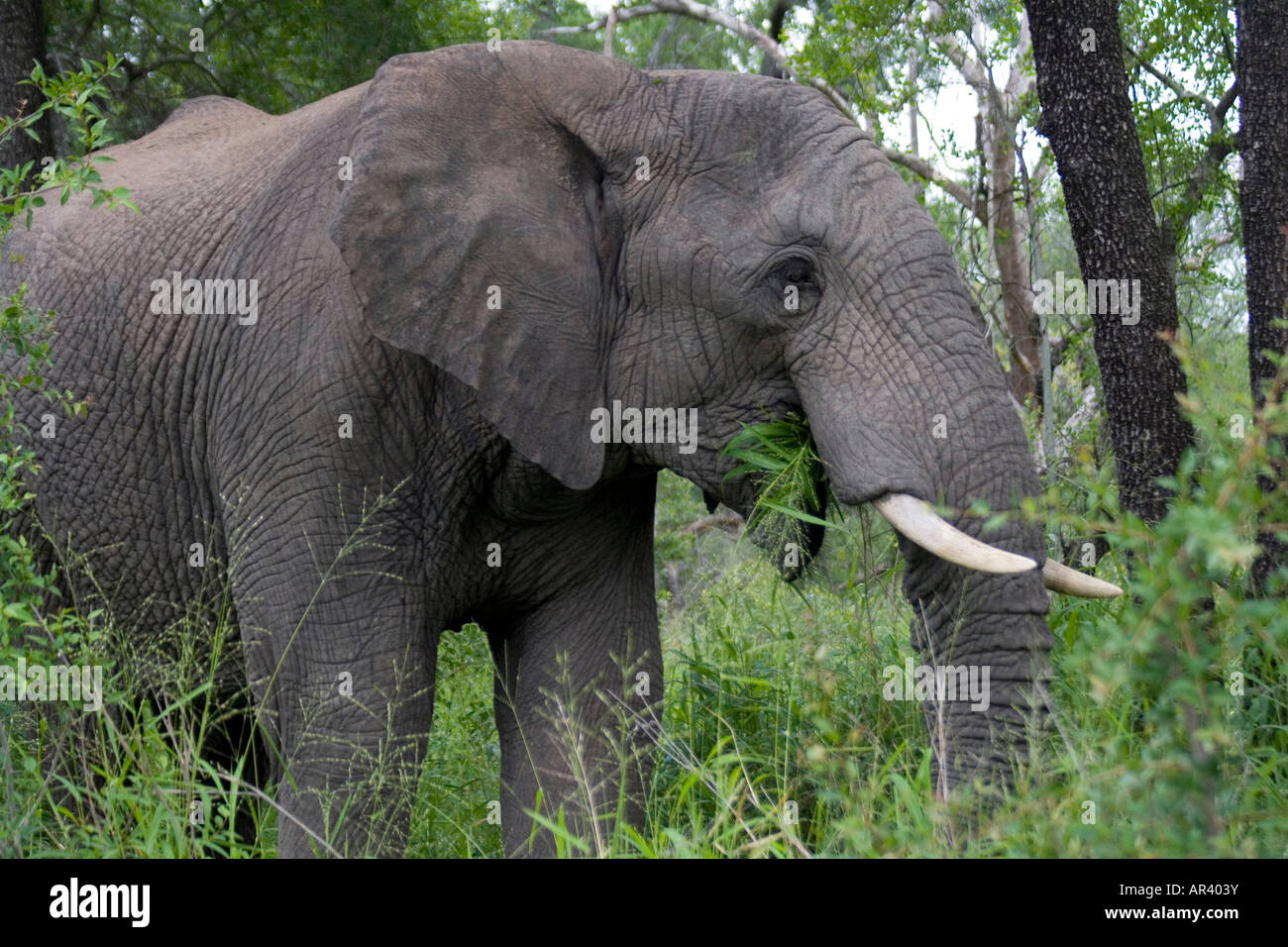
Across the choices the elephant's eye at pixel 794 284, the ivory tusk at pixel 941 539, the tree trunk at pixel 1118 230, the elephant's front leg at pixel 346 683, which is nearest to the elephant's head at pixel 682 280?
the elephant's eye at pixel 794 284

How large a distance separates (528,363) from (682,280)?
48cm

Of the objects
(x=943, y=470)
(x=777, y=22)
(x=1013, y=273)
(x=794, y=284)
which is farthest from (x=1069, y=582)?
(x=777, y=22)

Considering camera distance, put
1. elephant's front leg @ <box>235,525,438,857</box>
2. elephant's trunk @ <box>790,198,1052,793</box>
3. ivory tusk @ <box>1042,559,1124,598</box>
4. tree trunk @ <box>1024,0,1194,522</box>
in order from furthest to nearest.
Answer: tree trunk @ <box>1024,0,1194,522</box> → elephant's front leg @ <box>235,525,438,857</box> → ivory tusk @ <box>1042,559,1124,598</box> → elephant's trunk @ <box>790,198,1052,793</box>

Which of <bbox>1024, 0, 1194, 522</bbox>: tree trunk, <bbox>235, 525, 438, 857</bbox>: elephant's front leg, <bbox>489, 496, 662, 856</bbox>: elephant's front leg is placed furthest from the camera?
<bbox>1024, 0, 1194, 522</bbox>: tree trunk

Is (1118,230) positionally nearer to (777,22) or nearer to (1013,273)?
(1013,273)

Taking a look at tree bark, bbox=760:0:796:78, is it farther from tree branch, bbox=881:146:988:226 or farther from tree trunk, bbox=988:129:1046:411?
tree trunk, bbox=988:129:1046:411

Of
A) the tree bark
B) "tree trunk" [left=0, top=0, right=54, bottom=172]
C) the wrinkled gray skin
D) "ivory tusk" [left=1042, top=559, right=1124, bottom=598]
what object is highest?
the tree bark

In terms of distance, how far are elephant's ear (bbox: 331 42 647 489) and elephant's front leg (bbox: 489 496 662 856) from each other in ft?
2.36

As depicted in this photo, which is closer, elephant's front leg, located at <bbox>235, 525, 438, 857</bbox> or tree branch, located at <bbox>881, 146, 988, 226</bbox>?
elephant's front leg, located at <bbox>235, 525, 438, 857</bbox>

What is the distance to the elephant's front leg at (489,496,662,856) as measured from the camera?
4617 millimetres

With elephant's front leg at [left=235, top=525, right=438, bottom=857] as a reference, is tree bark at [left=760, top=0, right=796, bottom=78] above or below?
above

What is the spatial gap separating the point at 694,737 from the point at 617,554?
737 mm

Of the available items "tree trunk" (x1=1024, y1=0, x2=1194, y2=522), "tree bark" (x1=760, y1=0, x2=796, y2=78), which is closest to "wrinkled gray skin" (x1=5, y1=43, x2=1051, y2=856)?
"tree trunk" (x1=1024, y1=0, x2=1194, y2=522)

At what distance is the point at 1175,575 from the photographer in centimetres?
231
